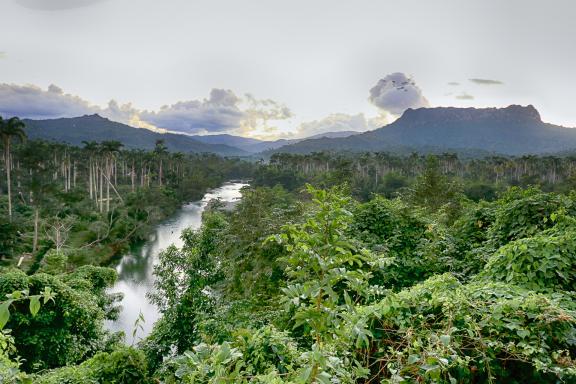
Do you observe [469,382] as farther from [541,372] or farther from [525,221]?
[525,221]

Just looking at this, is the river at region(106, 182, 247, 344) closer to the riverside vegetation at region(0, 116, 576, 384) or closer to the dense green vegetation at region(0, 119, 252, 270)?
the dense green vegetation at region(0, 119, 252, 270)

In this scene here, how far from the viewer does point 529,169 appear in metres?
76.4

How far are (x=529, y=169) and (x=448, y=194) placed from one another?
6197 cm

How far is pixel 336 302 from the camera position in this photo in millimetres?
2088

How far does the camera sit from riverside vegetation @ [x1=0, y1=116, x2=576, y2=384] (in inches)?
86.4

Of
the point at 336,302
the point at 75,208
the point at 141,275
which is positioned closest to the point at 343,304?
the point at 336,302

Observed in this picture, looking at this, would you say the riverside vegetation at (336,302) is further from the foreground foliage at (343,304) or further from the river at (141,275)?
the river at (141,275)

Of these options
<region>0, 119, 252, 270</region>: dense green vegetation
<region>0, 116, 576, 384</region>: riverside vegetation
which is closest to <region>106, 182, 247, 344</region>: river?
<region>0, 119, 252, 270</region>: dense green vegetation

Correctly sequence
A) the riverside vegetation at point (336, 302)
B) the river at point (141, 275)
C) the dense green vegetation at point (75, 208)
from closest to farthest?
the riverside vegetation at point (336, 302) < the river at point (141, 275) < the dense green vegetation at point (75, 208)

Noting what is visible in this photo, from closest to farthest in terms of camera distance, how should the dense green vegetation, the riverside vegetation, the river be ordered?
the riverside vegetation, the river, the dense green vegetation

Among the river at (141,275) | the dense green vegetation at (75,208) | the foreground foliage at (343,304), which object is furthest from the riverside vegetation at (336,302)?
the dense green vegetation at (75,208)

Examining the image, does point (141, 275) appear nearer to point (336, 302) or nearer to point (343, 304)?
point (343, 304)

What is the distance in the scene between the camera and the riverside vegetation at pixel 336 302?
86.4 inches

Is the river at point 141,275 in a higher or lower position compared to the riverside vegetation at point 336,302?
lower
